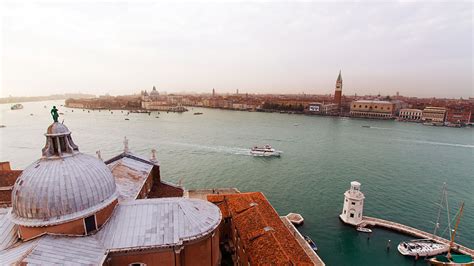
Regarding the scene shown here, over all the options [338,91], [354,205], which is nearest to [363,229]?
[354,205]

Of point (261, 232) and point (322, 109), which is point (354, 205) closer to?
point (261, 232)

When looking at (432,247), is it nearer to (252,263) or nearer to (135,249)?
(252,263)

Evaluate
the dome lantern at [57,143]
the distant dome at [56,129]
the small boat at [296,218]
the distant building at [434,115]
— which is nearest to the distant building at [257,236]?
the small boat at [296,218]

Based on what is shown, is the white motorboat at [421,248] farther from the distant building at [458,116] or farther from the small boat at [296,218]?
the distant building at [458,116]

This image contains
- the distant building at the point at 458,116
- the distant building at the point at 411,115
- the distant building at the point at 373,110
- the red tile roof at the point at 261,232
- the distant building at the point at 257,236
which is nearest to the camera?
the red tile roof at the point at 261,232

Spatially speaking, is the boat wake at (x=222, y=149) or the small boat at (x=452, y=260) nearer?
the small boat at (x=452, y=260)
